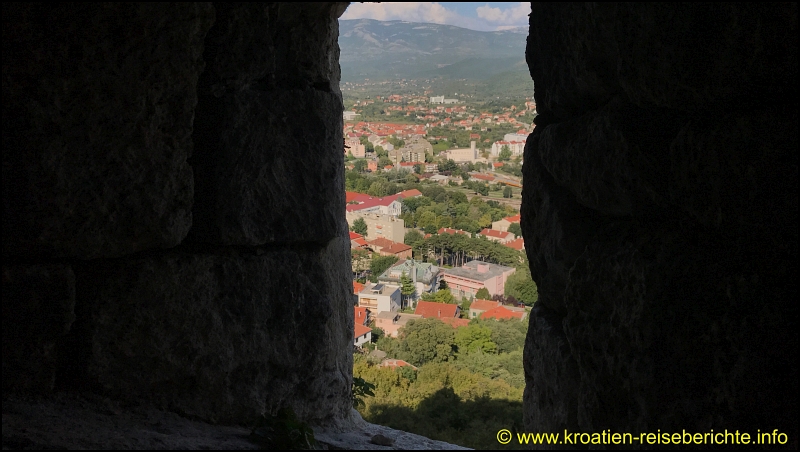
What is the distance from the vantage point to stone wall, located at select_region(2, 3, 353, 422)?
207 centimetres

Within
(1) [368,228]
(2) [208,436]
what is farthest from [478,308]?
(2) [208,436]

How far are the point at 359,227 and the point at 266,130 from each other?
807cm

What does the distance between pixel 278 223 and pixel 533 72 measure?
97 cm

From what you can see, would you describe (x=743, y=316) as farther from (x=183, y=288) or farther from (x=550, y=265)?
(x=183, y=288)

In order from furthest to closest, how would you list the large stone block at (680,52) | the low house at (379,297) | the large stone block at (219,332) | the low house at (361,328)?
the low house at (361,328)
the low house at (379,297)
the large stone block at (219,332)
the large stone block at (680,52)

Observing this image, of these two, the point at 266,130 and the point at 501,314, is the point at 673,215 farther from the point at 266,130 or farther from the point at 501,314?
the point at 501,314

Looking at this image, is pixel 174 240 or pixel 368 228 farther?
pixel 368 228

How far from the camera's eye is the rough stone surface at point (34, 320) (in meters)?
2.13

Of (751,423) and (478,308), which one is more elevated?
(751,423)

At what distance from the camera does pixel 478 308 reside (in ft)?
32.2

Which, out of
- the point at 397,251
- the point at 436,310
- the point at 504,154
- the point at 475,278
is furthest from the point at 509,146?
the point at 436,310

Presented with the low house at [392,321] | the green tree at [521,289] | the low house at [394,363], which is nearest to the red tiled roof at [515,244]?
the green tree at [521,289]

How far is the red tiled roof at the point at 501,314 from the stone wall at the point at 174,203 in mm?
7088

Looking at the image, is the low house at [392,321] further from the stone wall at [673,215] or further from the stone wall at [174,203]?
the stone wall at [673,215]
